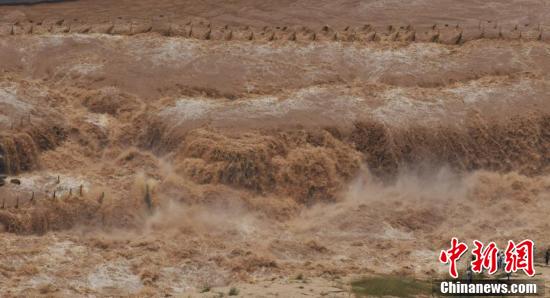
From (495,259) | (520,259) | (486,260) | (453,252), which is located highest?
(495,259)

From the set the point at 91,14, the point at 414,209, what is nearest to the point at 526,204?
the point at 414,209

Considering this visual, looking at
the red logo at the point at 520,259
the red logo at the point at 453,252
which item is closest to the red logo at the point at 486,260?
the red logo at the point at 520,259

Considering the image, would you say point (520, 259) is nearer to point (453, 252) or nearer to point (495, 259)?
point (495, 259)

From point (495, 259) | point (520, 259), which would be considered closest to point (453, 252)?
point (495, 259)

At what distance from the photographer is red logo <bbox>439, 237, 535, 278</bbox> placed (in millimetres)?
27328

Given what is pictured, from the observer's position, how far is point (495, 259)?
89.9 ft

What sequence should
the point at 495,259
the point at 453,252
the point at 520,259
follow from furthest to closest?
the point at 453,252 → the point at 520,259 → the point at 495,259

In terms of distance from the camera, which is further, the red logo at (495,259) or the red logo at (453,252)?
the red logo at (453,252)

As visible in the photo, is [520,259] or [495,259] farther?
[520,259]

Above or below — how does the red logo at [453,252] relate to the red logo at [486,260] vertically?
below

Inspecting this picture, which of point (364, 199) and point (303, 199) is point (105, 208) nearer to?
point (303, 199)

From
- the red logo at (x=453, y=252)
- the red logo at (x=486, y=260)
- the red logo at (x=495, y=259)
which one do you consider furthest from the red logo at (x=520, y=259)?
the red logo at (x=453, y=252)

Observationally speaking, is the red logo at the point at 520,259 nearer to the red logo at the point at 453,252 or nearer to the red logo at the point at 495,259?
the red logo at the point at 495,259

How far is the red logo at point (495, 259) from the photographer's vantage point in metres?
27.3
